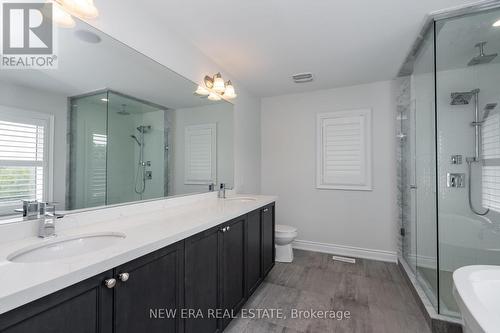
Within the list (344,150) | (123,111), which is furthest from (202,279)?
(344,150)

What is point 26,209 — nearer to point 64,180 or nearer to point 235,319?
point 64,180

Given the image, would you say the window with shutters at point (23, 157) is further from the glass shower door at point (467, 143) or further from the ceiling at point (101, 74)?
the glass shower door at point (467, 143)

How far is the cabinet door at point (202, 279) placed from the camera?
1.21 metres

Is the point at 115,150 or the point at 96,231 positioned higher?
the point at 115,150

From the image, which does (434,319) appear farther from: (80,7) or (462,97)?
(80,7)

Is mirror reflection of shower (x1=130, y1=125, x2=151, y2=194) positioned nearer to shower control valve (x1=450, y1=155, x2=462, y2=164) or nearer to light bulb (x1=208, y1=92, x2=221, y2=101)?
light bulb (x1=208, y1=92, x2=221, y2=101)

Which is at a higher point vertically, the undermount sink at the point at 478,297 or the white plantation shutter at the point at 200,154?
the white plantation shutter at the point at 200,154

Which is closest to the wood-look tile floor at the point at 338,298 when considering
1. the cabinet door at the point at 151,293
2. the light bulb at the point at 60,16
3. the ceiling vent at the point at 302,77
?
the cabinet door at the point at 151,293

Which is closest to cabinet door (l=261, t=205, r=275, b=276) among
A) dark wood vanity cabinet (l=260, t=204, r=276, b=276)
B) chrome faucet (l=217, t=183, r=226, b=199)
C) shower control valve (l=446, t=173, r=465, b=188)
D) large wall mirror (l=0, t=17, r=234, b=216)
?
dark wood vanity cabinet (l=260, t=204, r=276, b=276)

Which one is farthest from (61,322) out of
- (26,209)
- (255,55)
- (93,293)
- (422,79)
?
(422,79)

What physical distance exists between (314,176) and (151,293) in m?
2.68

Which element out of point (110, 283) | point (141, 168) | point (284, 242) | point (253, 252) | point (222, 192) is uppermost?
point (141, 168)

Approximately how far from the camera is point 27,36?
110 centimetres

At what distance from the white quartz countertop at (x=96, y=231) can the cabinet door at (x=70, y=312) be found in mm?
33
